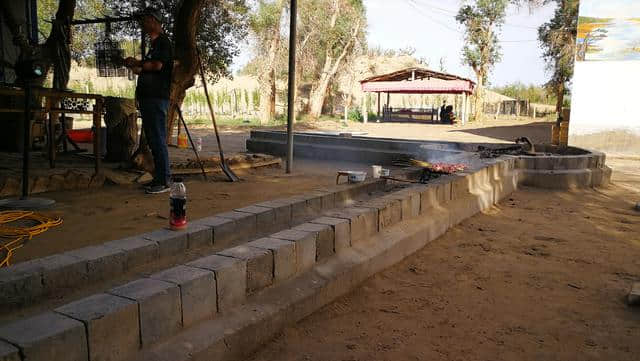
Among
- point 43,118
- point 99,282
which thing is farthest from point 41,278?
point 43,118

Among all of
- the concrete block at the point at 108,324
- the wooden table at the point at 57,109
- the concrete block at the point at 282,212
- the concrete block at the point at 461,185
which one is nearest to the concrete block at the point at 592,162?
the concrete block at the point at 461,185

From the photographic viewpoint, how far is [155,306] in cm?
192

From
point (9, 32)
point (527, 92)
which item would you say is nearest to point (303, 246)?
point (9, 32)

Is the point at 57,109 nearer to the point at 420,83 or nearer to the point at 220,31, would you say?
the point at 220,31

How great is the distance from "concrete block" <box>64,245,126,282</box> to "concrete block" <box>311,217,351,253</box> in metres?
1.26

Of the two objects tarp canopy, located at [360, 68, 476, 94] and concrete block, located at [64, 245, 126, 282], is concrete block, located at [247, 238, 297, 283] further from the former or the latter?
tarp canopy, located at [360, 68, 476, 94]

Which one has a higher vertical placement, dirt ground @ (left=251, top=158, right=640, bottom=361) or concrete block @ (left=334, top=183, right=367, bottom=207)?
concrete block @ (left=334, top=183, right=367, bottom=207)

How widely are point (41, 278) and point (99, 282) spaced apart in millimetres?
324

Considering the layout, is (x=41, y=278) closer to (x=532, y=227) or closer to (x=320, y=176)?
(x=532, y=227)

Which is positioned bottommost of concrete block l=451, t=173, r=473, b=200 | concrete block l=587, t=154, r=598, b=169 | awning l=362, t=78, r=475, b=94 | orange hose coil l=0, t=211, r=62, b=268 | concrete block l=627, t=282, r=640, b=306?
concrete block l=627, t=282, r=640, b=306

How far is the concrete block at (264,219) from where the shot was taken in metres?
3.64

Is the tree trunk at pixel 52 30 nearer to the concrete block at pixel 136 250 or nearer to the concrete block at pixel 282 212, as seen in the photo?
the concrete block at pixel 282 212

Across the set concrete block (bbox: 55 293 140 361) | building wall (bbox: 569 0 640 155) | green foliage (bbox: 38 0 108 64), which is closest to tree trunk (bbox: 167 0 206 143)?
concrete block (bbox: 55 293 140 361)

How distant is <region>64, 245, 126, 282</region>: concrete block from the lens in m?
2.59
